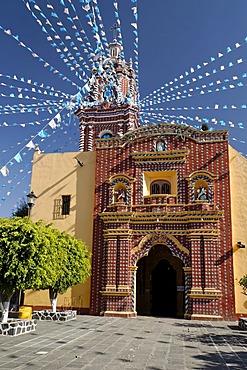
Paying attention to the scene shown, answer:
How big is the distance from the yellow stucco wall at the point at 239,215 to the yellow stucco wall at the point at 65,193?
6815 mm

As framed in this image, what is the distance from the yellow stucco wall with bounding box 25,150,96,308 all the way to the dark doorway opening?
3.91m

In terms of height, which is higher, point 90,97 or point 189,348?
point 90,97

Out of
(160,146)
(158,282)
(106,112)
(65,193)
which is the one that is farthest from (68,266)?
(106,112)

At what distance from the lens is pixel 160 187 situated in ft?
61.2

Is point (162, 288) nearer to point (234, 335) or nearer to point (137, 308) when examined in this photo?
point (137, 308)

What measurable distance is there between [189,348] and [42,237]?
5.30 m

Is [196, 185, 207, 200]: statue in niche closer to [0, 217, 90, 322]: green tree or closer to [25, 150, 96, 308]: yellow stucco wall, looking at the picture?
[25, 150, 96, 308]: yellow stucco wall

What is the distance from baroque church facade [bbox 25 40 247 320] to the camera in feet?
53.6

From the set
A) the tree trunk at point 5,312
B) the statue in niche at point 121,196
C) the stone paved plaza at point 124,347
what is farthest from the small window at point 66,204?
the tree trunk at point 5,312

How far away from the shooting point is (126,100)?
2944 centimetres

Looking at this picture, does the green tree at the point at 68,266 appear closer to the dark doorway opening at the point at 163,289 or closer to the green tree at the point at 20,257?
the green tree at the point at 20,257

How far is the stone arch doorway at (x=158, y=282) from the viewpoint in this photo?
1880cm

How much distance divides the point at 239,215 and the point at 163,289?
18.4 feet

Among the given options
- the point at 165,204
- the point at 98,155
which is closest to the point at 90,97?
the point at 98,155
